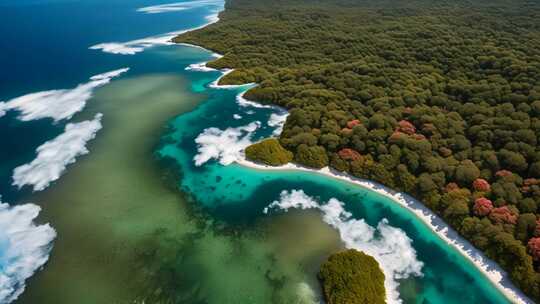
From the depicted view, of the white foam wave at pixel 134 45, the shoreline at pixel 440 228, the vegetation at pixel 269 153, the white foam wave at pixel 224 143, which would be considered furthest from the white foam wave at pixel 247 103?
the white foam wave at pixel 134 45

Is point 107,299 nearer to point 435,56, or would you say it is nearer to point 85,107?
point 85,107

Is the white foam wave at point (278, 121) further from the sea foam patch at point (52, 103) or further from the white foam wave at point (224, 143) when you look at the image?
the sea foam patch at point (52, 103)

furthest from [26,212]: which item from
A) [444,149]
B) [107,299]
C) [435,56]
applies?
[435,56]

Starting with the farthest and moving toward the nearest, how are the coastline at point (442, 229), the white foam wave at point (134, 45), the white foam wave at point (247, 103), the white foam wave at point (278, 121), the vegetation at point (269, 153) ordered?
the white foam wave at point (134, 45) → the white foam wave at point (247, 103) → the white foam wave at point (278, 121) → the vegetation at point (269, 153) → the coastline at point (442, 229)

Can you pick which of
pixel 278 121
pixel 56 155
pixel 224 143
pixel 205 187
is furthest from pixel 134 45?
pixel 205 187

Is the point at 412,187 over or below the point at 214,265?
over

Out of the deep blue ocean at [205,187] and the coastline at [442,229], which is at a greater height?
the coastline at [442,229]

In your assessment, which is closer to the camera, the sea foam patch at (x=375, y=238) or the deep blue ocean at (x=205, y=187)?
the deep blue ocean at (x=205, y=187)
